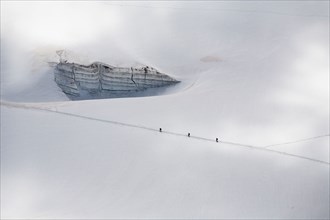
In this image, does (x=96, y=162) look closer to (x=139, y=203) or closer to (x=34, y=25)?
(x=139, y=203)

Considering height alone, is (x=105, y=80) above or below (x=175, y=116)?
above

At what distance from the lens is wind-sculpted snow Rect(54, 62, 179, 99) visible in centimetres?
1020

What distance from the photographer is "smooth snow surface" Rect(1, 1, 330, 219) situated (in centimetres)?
780

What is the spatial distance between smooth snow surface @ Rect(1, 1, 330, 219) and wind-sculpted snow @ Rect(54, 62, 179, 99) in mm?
206

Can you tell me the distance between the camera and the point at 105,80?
1029cm

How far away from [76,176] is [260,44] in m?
4.88

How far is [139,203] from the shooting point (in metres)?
7.70

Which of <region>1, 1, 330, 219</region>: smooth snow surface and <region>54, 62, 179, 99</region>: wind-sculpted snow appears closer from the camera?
<region>1, 1, 330, 219</region>: smooth snow surface

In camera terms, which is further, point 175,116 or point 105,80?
point 105,80

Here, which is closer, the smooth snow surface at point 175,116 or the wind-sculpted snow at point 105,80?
the smooth snow surface at point 175,116

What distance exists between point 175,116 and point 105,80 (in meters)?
1.86

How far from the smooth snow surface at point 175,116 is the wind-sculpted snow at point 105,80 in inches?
8.1

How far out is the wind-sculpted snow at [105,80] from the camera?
10.2 metres

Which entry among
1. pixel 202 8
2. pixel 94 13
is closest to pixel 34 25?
pixel 94 13
